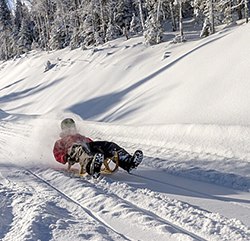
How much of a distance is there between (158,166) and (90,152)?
5.30ft

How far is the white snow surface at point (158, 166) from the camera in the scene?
10.7ft

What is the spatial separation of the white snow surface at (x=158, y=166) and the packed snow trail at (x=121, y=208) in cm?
1

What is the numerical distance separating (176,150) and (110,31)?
2893 cm

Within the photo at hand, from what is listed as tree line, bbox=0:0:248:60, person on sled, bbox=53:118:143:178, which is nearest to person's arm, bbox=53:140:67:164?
Answer: person on sled, bbox=53:118:143:178

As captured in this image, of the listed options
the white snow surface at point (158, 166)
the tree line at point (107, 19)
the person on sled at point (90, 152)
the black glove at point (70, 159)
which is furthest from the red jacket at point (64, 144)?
the tree line at point (107, 19)

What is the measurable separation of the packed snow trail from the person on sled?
0.90 ft

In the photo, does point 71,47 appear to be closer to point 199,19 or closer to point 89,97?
point 199,19

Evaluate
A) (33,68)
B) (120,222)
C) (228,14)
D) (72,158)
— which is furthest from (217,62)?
(33,68)

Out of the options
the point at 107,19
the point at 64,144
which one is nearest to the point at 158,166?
the point at 64,144

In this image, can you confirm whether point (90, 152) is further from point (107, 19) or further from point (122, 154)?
point (107, 19)

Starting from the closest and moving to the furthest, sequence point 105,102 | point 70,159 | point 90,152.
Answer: point 90,152 → point 70,159 → point 105,102

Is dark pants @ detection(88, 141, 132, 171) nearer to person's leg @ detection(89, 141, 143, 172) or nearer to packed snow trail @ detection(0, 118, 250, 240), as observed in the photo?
person's leg @ detection(89, 141, 143, 172)

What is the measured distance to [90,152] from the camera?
5469 millimetres

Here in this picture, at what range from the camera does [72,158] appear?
574cm
